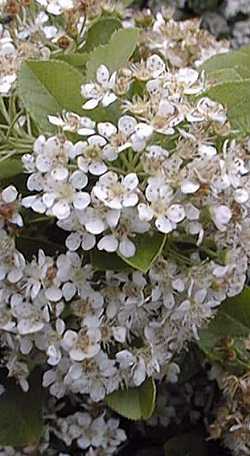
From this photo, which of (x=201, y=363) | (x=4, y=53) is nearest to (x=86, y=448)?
(x=201, y=363)

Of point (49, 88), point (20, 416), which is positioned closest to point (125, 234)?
point (49, 88)

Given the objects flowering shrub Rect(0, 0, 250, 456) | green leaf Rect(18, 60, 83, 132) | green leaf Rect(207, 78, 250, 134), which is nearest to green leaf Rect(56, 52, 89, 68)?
A: flowering shrub Rect(0, 0, 250, 456)

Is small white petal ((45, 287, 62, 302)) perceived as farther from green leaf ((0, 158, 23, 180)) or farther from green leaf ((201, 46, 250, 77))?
green leaf ((201, 46, 250, 77))

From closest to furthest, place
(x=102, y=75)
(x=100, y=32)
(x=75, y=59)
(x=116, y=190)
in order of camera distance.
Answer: (x=116, y=190) < (x=102, y=75) < (x=75, y=59) < (x=100, y=32)

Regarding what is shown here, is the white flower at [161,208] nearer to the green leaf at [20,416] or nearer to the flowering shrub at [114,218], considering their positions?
the flowering shrub at [114,218]

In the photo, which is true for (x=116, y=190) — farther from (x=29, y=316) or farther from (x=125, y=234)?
(x=29, y=316)

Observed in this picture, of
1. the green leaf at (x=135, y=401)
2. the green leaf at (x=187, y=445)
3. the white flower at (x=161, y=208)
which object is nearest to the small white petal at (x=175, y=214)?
the white flower at (x=161, y=208)

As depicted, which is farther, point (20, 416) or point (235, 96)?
point (20, 416)

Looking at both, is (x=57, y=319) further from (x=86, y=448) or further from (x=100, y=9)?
(x=100, y=9)
